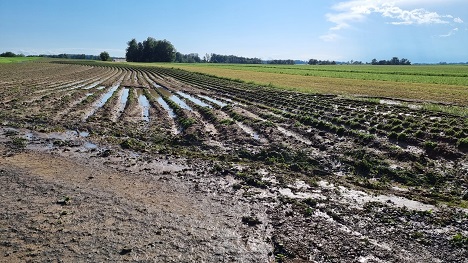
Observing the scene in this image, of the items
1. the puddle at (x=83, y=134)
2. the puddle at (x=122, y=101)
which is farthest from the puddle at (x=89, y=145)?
the puddle at (x=122, y=101)

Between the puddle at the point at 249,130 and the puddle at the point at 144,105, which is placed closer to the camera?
the puddle at the point at 249,130

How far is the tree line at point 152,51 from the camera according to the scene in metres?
163

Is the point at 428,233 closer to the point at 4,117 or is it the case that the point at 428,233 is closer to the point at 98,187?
the point at 98,187

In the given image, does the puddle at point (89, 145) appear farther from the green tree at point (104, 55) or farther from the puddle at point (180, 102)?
the green tree at point (104, 55)

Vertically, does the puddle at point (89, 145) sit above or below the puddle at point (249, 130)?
below

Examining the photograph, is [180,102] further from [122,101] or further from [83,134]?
[83,134]

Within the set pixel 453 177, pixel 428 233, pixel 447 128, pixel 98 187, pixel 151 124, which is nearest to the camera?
pixel 428 233

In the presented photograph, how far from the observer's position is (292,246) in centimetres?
680

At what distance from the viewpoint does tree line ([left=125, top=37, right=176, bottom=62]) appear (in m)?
163

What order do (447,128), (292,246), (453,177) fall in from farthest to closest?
1. (447,128)
2. (453,177)
3. (292,246)

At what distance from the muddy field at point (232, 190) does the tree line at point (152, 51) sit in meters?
150

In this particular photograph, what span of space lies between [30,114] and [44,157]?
28.1 ft

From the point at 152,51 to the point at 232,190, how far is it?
16140 centimetres

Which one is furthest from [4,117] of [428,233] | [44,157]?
[428,233]
